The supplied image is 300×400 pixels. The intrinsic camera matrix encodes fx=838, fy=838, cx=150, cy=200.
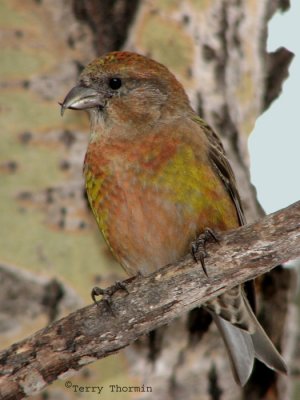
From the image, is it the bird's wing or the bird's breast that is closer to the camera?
the bird's breast

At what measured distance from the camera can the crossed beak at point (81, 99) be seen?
12.8 ft

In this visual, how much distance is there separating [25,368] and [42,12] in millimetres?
1866

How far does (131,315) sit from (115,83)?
1.32 meters

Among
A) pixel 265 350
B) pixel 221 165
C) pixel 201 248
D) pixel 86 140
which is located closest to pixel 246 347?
pixel 265 350

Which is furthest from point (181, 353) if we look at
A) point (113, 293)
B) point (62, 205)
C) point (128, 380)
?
point (62, 205)

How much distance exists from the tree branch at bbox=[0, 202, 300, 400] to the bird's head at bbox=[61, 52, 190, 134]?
1.03m

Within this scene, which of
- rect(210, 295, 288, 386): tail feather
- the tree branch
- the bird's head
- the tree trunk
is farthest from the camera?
the bird's head

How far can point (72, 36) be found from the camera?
422 centimetres

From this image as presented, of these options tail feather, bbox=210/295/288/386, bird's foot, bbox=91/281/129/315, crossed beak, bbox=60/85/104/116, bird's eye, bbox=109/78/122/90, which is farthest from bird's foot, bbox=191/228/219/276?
bird's eye, bbox=109/78/122/90

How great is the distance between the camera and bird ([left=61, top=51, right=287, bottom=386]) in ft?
12.8

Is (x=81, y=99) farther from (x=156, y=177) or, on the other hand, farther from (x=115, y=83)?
(x=156, y=177)

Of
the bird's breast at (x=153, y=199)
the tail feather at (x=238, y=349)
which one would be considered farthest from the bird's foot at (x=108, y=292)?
the tail feather at (x=238, y=349)

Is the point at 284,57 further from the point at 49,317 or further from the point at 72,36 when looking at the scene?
the point at 49,317

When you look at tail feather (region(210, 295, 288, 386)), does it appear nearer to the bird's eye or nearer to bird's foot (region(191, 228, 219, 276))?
bird's foot (region(191, 228, 219, 276))
